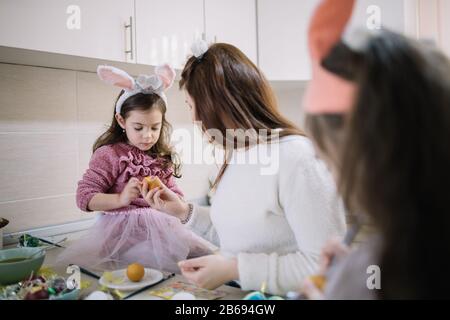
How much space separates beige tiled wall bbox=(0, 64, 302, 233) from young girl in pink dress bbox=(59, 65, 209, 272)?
23 centimetres

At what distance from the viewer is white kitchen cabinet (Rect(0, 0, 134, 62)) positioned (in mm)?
979

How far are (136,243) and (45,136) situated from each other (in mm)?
580

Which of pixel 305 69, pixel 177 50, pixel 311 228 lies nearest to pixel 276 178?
pixel 311 228

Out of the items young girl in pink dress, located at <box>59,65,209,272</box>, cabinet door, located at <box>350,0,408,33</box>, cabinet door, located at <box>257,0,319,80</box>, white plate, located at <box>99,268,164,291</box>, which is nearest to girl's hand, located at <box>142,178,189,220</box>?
young girl in pink dress, located at <box>59,65,209,272</box>

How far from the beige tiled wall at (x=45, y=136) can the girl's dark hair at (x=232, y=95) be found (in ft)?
2.55

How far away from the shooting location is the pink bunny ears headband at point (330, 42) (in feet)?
1.26

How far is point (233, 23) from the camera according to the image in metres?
1.62

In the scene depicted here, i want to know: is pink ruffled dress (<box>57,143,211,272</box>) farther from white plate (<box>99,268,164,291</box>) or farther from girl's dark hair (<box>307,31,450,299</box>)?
girl's dark hair (<box>307,31,450,299</box>)

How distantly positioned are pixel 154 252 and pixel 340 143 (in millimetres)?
759

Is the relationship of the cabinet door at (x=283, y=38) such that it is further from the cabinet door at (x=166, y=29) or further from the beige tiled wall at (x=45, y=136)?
the beige tiled wall at (x=45, y=136)

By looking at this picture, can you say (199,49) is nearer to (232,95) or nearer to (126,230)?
(232,95)

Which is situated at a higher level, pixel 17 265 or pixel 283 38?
pixel 283 38

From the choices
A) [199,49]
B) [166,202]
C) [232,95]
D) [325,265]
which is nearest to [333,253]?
[325,265]
